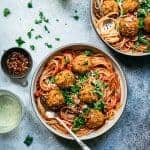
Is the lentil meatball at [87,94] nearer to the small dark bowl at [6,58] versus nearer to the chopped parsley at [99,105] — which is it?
the chopped parsley at [99,105]

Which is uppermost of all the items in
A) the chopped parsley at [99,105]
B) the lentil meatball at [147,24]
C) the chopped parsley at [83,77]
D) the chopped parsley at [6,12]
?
the chopped parsley at [6,12]

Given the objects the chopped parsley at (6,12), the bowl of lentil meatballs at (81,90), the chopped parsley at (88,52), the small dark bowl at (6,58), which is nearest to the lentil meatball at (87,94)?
the bowl of lentil meatballs at (81,90)

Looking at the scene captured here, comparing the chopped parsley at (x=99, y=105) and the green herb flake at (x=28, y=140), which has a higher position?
the chopped parsley at (x=99, y=105)

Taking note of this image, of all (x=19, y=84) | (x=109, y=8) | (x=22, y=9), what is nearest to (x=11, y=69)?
(x=19, y=84)

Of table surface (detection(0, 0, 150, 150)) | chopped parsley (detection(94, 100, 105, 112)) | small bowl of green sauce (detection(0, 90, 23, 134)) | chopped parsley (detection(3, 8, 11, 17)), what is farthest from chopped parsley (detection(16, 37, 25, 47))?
chopped parsley (detection(94, 100, 105, 112))

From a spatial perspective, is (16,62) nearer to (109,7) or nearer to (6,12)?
(6,12)

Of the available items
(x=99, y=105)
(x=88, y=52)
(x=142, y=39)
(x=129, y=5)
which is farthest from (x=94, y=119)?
(x=129, y=5)
